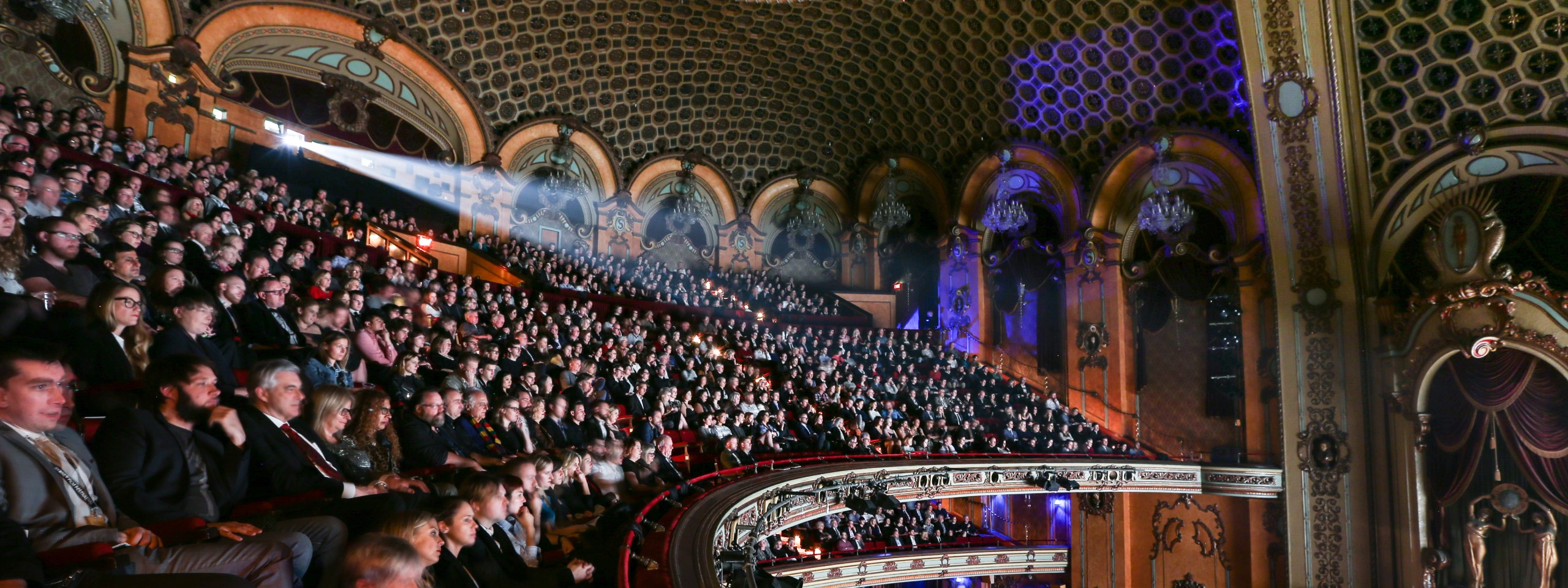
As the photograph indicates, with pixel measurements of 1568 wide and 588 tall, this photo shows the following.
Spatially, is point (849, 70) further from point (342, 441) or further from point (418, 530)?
point (418, 530)

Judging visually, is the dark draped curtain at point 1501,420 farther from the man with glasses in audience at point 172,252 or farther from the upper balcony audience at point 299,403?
the man with glasses in audience at point 172,252

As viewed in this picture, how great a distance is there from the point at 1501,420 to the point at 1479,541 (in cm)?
173

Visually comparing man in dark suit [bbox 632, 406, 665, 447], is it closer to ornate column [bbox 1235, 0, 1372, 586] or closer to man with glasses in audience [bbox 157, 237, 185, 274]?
man with glasses in audience [bbox 157, 237, 185, 274]

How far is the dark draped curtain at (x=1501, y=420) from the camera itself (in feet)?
36.8

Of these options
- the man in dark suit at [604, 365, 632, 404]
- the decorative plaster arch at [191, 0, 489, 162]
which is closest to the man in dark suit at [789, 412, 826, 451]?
the man in dark suit at [604, 365, 632, 404]

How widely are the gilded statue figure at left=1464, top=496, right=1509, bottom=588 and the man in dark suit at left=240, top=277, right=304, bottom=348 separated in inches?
577

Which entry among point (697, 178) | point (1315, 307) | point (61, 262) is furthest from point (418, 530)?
point (697, 178)

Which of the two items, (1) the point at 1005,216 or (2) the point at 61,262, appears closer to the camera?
(2) the point at 61,262

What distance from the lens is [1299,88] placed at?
12.3 m

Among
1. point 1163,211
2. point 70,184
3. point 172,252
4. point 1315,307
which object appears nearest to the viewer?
point 172,252

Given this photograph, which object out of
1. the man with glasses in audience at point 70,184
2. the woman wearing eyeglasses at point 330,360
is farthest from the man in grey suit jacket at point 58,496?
the man with glasses in audience at point 70,184

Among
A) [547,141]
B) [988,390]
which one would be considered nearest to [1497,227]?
[988,390]

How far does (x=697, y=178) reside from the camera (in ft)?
68.0

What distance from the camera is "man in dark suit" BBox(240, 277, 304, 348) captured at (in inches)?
192
